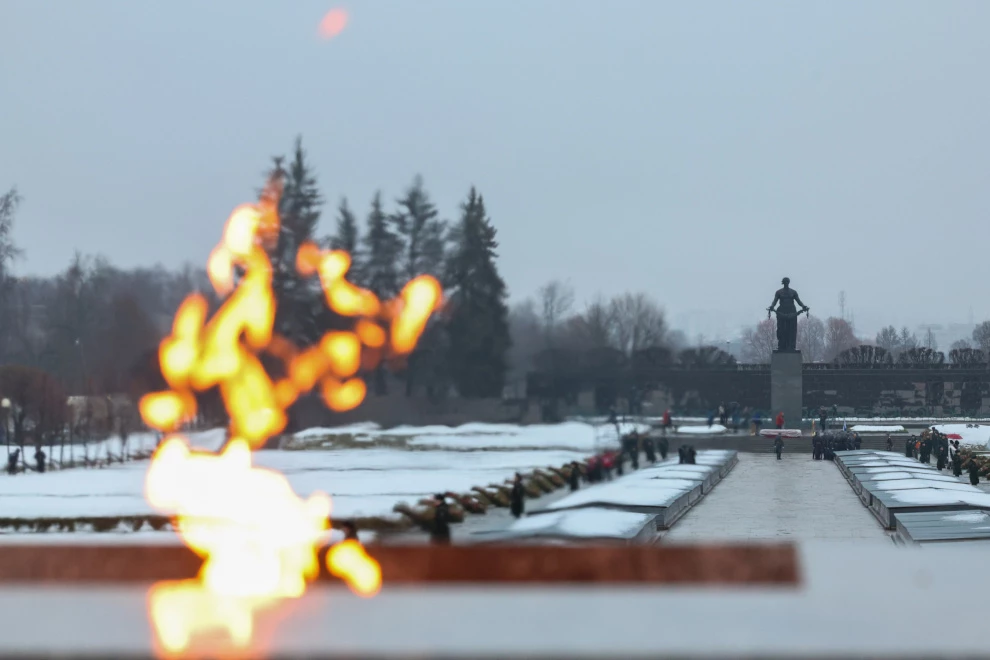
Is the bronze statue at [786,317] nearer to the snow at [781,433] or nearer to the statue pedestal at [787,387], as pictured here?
the statue pedestal at [787,387]

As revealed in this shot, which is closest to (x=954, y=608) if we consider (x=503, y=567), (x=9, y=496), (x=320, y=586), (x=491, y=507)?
(x=503, y=567)

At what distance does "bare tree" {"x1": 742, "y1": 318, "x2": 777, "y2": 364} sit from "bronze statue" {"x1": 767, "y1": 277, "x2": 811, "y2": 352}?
0.54m

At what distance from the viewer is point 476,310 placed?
2542cm

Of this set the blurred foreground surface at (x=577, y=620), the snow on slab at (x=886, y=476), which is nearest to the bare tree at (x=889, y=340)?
the snow on slab at (x=886, y=476)

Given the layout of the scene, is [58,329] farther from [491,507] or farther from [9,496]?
[491,507]

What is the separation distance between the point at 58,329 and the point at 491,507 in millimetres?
11312

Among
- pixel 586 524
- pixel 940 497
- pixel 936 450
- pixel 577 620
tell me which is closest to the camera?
pixel 577 620

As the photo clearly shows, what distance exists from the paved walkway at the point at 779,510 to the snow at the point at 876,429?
6.08 m

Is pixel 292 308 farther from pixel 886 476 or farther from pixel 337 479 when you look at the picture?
pixel 886 476

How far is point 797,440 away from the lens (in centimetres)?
3744

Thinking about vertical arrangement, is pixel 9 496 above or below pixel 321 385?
below

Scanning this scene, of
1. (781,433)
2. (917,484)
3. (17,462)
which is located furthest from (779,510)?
(17,462)

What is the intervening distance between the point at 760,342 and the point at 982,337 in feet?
24.3

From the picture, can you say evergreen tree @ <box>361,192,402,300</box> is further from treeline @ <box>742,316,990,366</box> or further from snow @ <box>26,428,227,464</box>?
treeline @ <box>742,316,990,366</box>
